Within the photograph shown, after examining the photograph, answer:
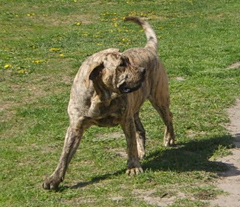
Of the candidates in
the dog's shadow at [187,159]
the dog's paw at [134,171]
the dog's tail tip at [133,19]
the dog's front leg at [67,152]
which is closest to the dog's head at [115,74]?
the dog's front leg at [67,152]

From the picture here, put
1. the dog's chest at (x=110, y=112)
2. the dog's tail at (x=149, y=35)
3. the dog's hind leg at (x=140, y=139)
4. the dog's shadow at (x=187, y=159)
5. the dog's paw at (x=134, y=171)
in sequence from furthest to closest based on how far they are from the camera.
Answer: the dog's tail at (x=149, y=35), the dog's hind leg at (x=140, y=139), the dog's shadow at (x=187, y=159), the dog's paw at (x=134, y=171), the dog's chest at (x=110, y=112)

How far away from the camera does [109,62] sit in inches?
250

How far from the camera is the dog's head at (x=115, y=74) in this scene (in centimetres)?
632

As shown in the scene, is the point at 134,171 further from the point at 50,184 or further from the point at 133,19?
the point at 133,19

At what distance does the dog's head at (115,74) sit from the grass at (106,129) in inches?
42.8

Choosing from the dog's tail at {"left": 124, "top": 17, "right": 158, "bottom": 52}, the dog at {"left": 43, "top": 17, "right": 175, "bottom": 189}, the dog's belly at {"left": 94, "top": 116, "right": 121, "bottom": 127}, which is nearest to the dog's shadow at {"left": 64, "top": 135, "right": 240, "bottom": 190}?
the dog at {"left": 43, "top": 17, "right": 175, "bottom": 189}

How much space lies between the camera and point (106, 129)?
29.4 feet

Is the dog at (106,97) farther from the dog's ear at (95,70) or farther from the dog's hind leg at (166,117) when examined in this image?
the dog's hind leg at (166,117)

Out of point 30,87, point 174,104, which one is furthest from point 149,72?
point 30,87

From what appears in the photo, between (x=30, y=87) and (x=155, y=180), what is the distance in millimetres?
5047

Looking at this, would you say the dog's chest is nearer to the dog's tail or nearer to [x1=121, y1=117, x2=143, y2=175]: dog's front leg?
[x1=121, y1=117, x2=143, y2=175]: dog's front leg

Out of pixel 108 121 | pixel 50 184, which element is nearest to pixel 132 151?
pixel 108 121

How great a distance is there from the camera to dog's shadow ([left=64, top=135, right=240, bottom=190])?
7.19 m

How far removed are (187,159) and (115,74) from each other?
5.75ft
